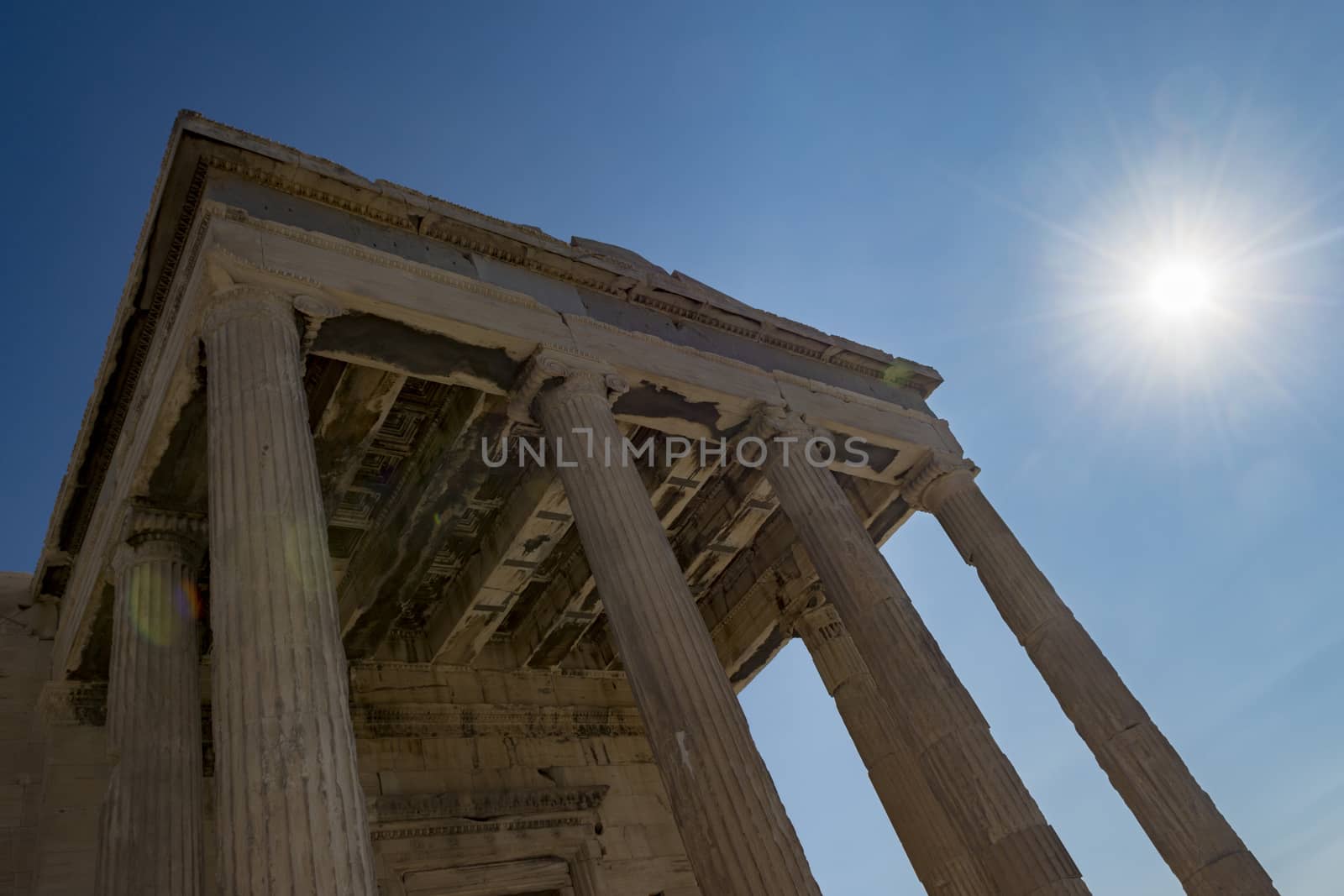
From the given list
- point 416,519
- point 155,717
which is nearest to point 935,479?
point 416,519

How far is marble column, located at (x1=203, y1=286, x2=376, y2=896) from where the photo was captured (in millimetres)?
6492

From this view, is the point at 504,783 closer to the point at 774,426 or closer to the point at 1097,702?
the point at 774,426

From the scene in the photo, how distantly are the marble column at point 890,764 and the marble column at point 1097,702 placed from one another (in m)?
2.58

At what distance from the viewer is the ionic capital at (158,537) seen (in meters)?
11.5

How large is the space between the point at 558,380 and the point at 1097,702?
9179mm

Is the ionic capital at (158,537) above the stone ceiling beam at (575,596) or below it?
below

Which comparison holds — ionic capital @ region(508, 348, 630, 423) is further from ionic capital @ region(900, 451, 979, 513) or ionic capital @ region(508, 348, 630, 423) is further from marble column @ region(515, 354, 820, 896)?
ionic capital @ region(900, 451, 979, 513)

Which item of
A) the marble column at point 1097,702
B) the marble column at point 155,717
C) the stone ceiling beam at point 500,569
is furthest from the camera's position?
the stone ceiling beam at point 500,569

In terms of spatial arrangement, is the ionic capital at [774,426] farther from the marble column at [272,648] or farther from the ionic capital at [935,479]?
the marble column at [272,648]

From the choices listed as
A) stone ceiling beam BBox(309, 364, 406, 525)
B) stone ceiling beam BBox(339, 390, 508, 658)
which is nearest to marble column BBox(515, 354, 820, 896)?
stone ceiling beam BBox(339, 390, 508, 658)

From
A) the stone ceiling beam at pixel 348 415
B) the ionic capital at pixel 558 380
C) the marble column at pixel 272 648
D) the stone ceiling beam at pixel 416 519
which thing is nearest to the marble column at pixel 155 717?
the stone ceiling beam at pixel 348 415

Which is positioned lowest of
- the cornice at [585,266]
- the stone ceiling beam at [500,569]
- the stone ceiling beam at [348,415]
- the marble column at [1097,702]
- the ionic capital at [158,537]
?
the marble column at [1097,702]

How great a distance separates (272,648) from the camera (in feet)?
24.3

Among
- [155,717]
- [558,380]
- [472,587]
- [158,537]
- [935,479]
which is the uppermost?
[472,587]
